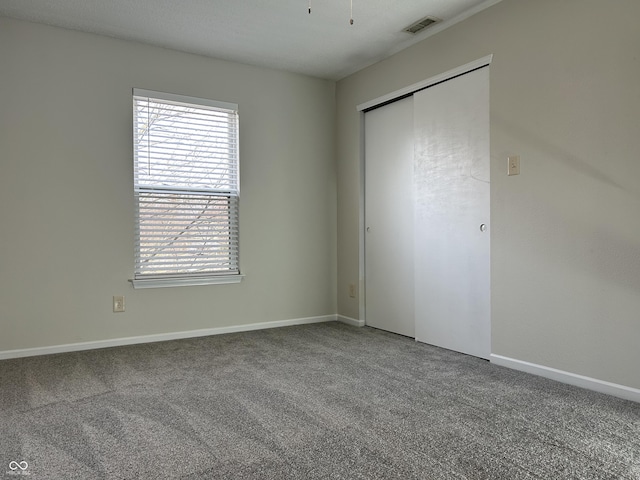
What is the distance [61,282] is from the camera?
3344 mm

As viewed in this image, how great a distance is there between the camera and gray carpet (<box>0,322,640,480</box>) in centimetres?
168

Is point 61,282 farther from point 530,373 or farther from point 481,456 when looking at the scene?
point 530,373

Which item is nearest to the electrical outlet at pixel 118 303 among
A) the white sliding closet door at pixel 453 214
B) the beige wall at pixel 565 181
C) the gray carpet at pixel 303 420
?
the gray carpet at pixel 303 420

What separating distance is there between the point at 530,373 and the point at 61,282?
10.7 feet

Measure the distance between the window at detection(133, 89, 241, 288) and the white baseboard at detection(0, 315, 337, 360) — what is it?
42 centimetres

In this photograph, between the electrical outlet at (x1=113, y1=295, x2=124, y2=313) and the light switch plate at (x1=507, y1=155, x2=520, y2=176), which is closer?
the light switch plate at (x1=507, y1=155, x2=520, y2=176)

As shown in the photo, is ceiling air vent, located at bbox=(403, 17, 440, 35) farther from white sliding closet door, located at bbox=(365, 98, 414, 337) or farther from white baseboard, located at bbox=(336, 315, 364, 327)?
white baseboard, located at bbox=(336, 315, 364, 327)

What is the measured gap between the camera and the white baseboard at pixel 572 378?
2.35 meters

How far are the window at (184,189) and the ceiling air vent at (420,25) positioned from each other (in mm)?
1596

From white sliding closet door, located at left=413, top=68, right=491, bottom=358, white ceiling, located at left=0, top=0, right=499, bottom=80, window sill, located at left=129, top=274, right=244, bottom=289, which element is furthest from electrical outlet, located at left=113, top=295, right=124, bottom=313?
white sliding closet door, located at left=413, top=68, right=491, bottom=358

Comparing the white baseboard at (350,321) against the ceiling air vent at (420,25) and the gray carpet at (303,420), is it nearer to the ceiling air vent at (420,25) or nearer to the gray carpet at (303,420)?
the gray carpet at (303,420)

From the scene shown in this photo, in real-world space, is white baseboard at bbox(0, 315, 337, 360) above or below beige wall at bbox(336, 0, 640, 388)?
below

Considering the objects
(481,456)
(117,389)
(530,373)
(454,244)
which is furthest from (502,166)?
(117,389)

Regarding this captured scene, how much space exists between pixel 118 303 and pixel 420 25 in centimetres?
307
